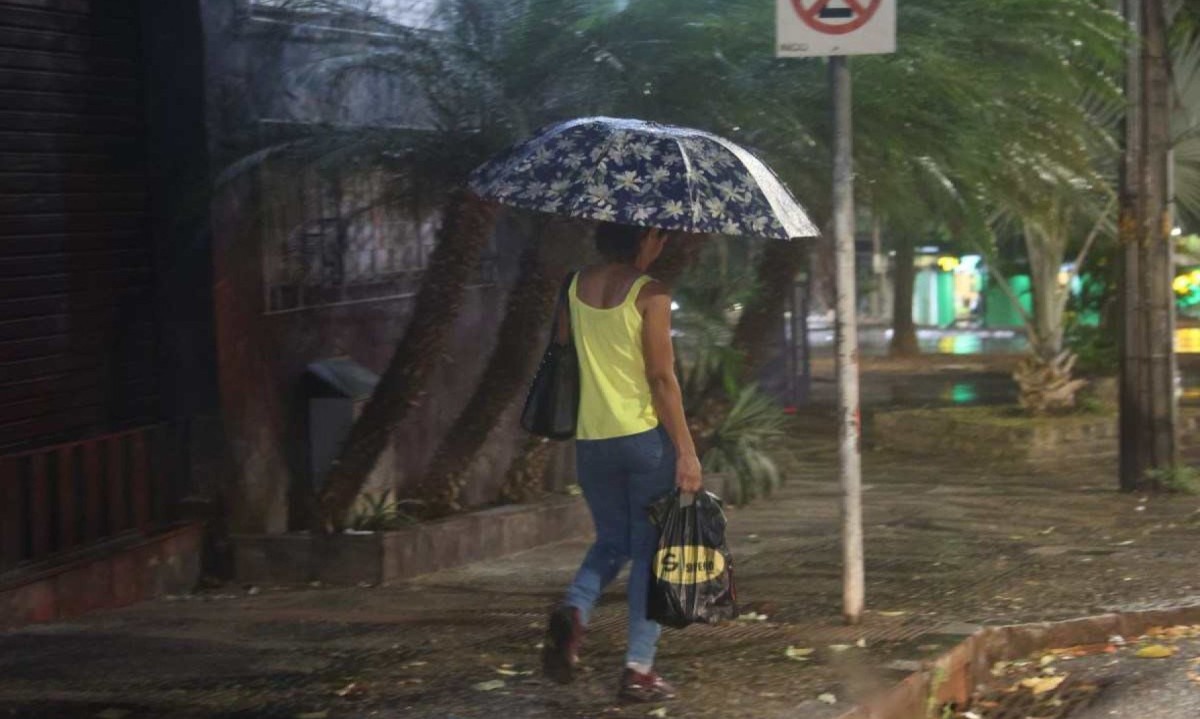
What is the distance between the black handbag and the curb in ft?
4.50

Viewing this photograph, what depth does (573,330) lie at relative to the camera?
609 cm

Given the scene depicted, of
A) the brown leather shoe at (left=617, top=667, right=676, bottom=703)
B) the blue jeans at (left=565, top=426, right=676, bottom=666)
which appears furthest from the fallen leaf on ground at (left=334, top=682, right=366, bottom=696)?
the brown leather shoe at (left=617, top=667, right=676, bottom=703)

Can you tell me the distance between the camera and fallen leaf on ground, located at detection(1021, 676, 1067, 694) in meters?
7.07

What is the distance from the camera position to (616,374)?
597 centimetres

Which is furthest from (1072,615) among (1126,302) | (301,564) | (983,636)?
(1126,302)

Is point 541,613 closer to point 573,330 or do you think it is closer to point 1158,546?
point 573,330

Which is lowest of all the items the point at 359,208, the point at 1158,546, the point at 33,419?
the point at 1158,546

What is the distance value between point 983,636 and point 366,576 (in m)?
3.18

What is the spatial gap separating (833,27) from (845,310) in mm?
1161

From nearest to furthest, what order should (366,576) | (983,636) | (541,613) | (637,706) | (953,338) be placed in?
(637,706) < (983,636) < (541,613) < (366,576) < (953,338)

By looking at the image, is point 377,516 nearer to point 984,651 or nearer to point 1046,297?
point 984,651

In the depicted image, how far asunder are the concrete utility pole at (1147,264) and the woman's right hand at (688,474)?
7258 millimetres

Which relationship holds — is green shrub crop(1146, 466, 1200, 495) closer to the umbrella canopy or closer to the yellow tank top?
the umbrella canopy

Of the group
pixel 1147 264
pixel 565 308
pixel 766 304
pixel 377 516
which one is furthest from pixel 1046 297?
pixel 565 308
